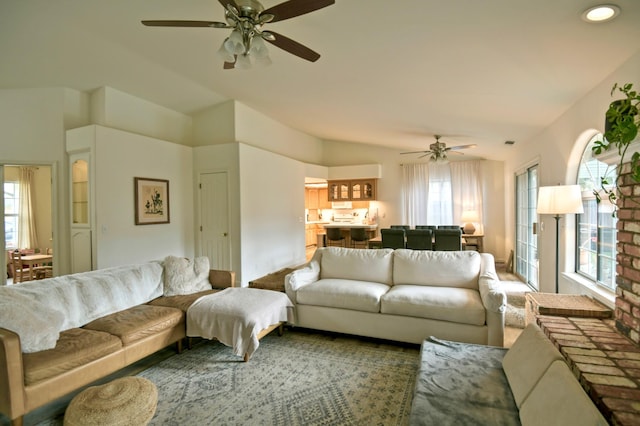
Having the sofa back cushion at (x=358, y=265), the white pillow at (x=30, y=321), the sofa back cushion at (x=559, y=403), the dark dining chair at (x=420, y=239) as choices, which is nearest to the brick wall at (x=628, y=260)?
the sofa back cushion at (x=559, y=403)

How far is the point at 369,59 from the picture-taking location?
2.97m

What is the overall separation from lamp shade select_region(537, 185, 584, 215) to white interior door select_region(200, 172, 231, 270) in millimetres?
4494

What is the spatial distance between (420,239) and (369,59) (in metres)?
3.15

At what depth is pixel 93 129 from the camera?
435 centimetres

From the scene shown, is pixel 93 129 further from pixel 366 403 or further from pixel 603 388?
pixel 603 388

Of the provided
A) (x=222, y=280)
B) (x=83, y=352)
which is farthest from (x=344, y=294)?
(x=83, y=352)

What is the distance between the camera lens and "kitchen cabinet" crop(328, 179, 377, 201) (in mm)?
8250

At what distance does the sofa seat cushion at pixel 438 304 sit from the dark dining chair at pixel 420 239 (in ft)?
6.43

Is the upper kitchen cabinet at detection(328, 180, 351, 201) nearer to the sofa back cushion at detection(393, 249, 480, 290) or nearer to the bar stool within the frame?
the bar stool

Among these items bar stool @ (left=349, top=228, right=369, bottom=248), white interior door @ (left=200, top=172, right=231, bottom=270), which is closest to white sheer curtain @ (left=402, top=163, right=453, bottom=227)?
bar stool @ (left=349, top=228, right=369, bottom=248)

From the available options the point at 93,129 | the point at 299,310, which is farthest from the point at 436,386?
the point at 93,129

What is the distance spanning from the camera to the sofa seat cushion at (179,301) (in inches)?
122

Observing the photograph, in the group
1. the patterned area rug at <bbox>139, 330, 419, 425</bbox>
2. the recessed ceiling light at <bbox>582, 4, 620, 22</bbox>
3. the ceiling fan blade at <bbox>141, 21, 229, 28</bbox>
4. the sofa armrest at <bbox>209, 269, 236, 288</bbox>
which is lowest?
the patterned area rug at <bbox>139, 330, 419, 425</bbox>

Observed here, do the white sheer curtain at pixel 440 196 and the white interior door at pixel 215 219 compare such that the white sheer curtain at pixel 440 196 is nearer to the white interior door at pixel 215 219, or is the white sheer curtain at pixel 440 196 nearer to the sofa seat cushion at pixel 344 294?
the sofa seat cushion at pixel 344 294
